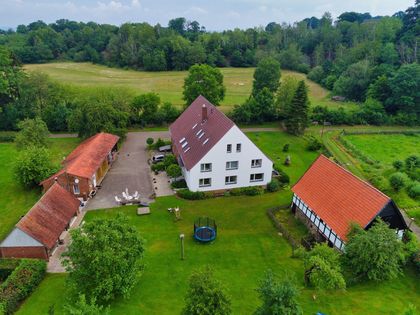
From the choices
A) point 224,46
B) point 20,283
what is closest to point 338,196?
point 20,283

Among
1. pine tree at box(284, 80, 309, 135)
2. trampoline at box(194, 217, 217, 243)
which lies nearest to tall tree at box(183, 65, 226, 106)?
pine tree at box(284, 80, 309, 135)

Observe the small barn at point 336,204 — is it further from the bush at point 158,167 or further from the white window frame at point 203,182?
the bush at point 158,167

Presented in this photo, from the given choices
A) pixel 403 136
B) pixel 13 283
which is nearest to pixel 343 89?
pixel 403 136

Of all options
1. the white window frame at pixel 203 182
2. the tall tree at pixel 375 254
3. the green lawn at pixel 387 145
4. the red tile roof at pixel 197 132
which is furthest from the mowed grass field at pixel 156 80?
the tall tree at pixel 375 254

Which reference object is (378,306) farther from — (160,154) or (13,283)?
(160,154)

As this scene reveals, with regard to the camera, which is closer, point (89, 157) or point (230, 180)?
point (230, 180)

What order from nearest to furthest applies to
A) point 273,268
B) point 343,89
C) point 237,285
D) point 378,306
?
point 378,306
point 237,285
point 273,268
point 343,89

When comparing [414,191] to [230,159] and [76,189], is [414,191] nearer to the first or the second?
[230,159]
